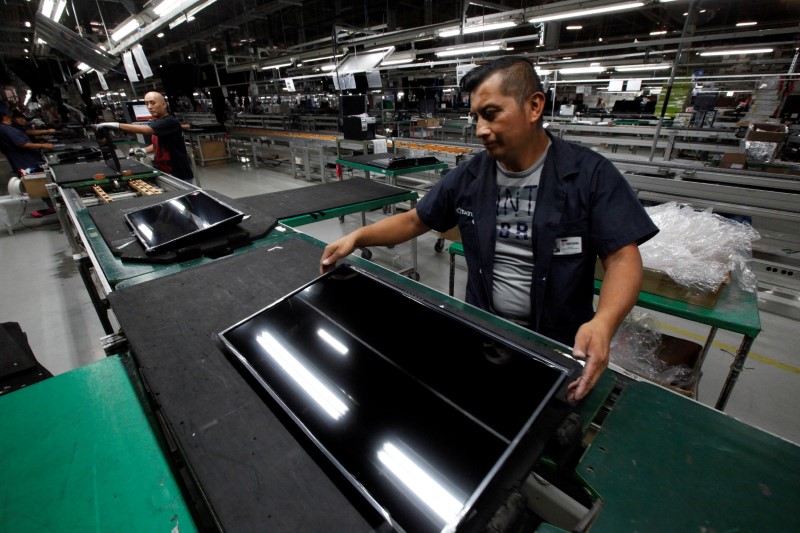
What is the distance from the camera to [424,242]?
451 cm

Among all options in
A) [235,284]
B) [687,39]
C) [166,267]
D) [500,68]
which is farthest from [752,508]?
[687,39]

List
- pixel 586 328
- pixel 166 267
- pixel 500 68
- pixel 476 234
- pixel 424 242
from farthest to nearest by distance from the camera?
pixel 424 242 → pixel 166 267 → pixel 476 234 → pixel 500 68 → pixel 586 328

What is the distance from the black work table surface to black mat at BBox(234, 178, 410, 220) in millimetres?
1124

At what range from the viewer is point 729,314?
1.52 m

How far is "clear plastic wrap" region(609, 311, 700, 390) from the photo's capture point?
1.75 metres

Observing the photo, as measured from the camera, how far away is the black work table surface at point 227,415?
0.59m

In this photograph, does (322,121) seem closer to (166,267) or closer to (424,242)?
(424,242)

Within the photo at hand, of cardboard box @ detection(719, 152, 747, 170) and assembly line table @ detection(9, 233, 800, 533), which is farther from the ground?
assembly line table @ detection(9, 233, 800, 533)

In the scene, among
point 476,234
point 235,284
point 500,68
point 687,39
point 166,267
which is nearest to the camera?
point 500,68

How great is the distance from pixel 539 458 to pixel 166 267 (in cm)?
158

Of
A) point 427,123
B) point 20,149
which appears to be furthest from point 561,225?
point 427,123

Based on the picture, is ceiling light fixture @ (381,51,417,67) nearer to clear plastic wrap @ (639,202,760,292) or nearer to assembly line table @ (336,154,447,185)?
assembly line table @ (336,154,447,185)

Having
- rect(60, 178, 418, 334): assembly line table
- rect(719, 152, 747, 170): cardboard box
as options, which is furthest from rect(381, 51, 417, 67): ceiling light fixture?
Result: rect(719, 152, 747, 170): cardboard box

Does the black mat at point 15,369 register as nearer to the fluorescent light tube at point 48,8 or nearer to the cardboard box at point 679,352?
the cardboard box at point 679,352
